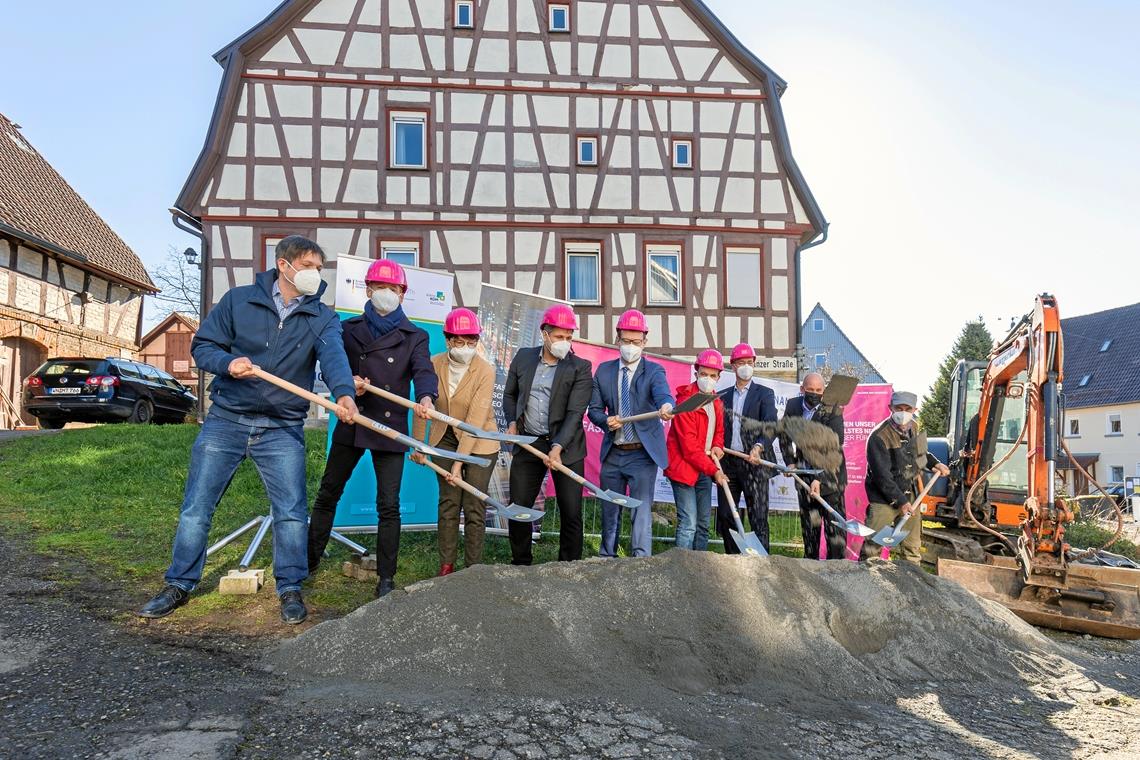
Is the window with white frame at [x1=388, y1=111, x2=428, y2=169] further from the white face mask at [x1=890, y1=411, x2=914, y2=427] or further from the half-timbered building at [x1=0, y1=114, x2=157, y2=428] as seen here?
the white face mask at [x1=890, y1=411, x2=914, y2=427]

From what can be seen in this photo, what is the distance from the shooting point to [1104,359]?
3969cm

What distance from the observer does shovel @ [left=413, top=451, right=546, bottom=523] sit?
16.9ft

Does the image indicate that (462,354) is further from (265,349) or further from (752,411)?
(752,411)

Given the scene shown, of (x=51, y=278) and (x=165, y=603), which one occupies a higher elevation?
(x=51, y=278)

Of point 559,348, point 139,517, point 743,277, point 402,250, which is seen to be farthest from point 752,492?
point 402,250

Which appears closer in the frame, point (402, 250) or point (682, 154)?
point (402, 250)

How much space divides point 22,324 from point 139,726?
69.0 feet

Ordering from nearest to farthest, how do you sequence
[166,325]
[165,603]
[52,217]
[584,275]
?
[165,603]
[584,275]
[52,217]
[166,325]

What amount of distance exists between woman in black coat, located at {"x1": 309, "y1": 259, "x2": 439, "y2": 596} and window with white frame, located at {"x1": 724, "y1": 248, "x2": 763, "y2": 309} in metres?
12.3

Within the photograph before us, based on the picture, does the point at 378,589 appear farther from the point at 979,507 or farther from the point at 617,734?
the point at 979,507

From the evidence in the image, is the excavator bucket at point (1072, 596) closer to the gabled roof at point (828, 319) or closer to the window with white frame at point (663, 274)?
the window with white frame at point (663, 274)

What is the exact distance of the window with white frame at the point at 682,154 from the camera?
1675 cm

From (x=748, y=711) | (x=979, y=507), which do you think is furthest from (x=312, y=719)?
(x=979, y=507)

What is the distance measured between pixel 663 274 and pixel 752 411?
400 inches
